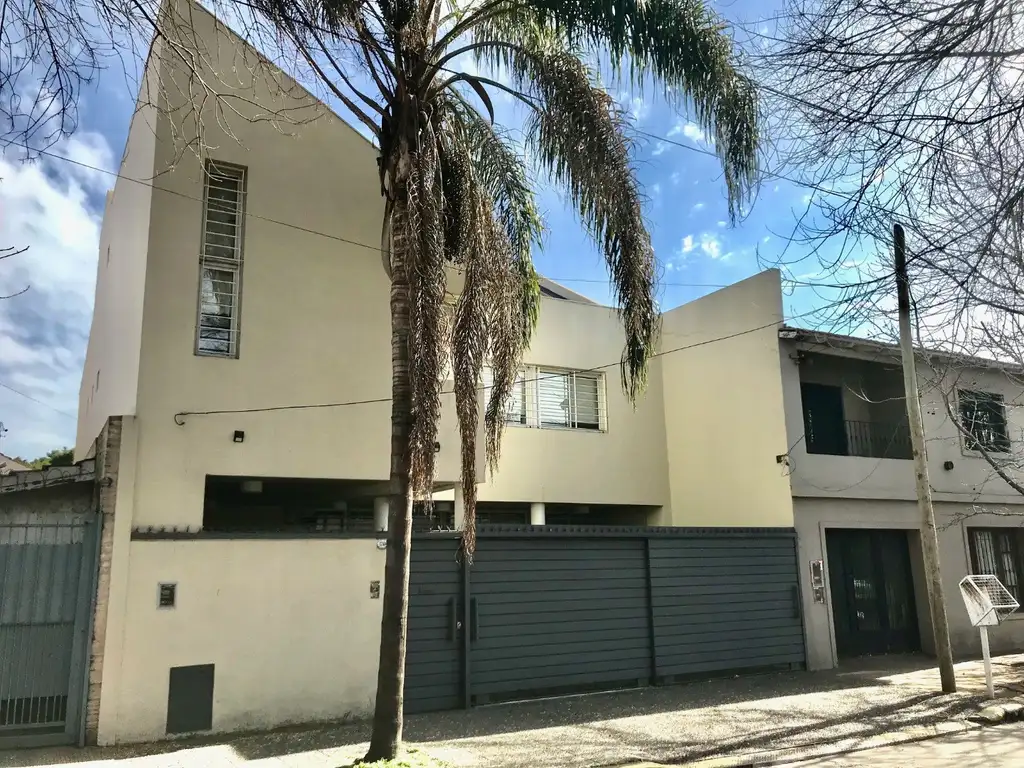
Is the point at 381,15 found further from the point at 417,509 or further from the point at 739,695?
the point at 739,695

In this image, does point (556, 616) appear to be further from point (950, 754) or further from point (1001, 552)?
point (1001, 552)

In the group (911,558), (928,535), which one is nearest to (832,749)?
(928,535)

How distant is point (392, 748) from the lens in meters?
6.96

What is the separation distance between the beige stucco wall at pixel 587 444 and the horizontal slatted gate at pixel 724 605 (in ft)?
8.64

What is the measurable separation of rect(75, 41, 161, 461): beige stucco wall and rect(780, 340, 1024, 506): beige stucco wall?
10211 mm

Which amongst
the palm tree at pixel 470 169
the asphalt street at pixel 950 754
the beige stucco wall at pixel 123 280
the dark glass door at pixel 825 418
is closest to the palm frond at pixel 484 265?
the palm tree at pixel 470 169

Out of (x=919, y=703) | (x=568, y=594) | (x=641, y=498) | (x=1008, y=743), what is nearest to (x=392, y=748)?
(x=568, y=594)

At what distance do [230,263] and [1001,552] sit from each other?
16.1 metres

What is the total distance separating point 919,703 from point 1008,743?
1947mm

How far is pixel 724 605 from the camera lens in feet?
41.6

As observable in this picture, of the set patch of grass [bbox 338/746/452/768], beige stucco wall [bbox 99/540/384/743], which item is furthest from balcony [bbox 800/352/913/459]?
patch of grass [bbox 338/746/452/768]

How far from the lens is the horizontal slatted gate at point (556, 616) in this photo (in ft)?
34.7

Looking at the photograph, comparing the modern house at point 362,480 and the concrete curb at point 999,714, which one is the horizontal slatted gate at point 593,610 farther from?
the concrete curb at point 999,714

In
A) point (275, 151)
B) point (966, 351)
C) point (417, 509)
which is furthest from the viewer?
point (417, 509)
